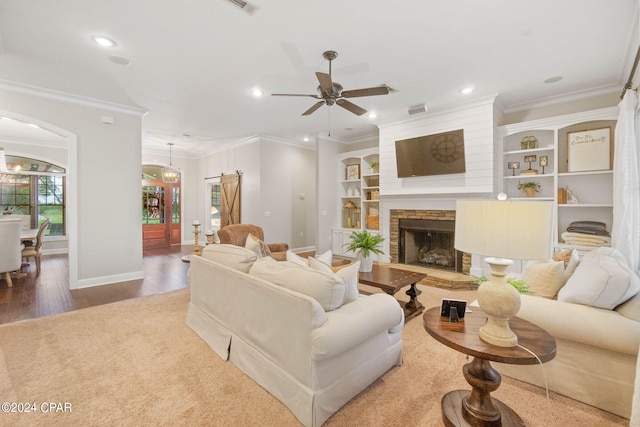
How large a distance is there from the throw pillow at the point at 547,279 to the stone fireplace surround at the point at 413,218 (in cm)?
236

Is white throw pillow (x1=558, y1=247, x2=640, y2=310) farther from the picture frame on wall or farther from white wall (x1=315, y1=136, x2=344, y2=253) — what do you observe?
white wall (x1=315, y1=136, x2=344, y2=253)

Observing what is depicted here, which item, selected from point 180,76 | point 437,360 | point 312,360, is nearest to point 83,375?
point 312,360

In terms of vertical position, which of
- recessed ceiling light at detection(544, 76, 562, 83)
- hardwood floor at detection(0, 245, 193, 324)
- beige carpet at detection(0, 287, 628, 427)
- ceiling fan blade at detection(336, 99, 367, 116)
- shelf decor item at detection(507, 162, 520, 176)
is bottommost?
beige carpet at detection(0, 287, 628, 427)

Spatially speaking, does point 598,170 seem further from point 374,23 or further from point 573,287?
point 374,23

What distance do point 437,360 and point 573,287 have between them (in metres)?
1.13

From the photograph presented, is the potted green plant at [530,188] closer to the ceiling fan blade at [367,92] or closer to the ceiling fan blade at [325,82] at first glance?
the ceiling fan blade at [367,92]

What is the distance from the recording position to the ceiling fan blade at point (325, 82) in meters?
2.69

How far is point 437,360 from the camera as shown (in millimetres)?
2332

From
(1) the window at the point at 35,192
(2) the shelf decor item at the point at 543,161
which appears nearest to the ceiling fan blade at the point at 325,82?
(2) the shelf decor item at the point at 543,161

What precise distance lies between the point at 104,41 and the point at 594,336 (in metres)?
4.66

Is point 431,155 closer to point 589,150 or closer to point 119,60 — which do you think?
point 589,150

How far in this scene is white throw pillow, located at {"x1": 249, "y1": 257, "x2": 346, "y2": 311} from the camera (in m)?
1.74

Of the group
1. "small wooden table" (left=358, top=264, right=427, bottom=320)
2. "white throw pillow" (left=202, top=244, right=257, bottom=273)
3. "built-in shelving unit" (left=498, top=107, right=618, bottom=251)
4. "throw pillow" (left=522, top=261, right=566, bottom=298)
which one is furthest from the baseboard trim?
"built-in shelving unit" (left=498, top=107, right=618, bottom=251)

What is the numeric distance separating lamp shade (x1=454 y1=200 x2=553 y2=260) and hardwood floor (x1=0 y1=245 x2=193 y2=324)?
4.17 metres
